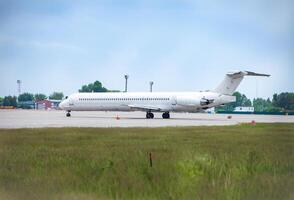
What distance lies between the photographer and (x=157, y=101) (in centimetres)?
4822

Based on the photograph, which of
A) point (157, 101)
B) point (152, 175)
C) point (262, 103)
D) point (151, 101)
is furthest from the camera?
point (151, 101)

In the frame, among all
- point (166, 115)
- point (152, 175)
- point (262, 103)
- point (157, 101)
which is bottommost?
point (152, 175)

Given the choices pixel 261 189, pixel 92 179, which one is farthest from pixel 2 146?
pixel 261 189

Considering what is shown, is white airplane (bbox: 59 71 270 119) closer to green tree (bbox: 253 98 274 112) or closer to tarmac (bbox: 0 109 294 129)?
tarmac (bbox: 0 109 294 129)

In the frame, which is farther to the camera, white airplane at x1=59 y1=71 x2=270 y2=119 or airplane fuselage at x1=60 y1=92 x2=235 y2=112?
airplane fuselage at x1=60 y1=92 x2=235 y2=112

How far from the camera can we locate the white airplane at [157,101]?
1779 inches

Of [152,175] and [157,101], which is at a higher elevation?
[157,101]

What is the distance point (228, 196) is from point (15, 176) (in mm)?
3081

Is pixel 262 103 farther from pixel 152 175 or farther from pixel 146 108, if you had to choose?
pixel 146 108

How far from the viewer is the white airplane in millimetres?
45188

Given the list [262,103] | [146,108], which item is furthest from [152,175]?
[146,108]

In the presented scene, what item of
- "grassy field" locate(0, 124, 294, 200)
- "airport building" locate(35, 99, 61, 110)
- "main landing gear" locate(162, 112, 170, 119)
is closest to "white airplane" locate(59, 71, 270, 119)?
"main landing gear" locate(162, 112, 170, 119)

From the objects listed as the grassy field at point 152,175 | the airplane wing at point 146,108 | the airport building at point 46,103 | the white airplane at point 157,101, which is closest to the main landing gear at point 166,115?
the white airplane at point 157,101

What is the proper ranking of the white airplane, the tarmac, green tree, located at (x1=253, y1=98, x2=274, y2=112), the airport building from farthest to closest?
1. the white airplane
2. the tarmac
3. the airport building
4. green tree, located at (x1=253, y1=98, x2=274, y2=112)
